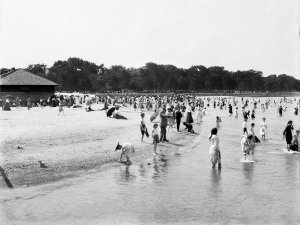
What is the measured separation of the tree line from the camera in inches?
5123

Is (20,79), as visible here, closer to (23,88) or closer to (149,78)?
(23,88)

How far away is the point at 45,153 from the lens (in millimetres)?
16969

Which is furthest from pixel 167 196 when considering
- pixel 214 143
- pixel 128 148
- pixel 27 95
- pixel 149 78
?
pixel 149 78

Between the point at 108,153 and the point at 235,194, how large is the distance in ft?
24.2

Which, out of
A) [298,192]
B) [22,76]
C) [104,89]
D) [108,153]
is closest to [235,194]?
[298,192]

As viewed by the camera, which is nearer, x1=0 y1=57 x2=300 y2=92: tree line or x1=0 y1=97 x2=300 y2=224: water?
x1=0 y1=97 x2=300 y2=224: water

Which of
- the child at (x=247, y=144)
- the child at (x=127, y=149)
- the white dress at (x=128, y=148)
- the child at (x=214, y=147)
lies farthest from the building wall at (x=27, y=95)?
the child at (x=214, y=147)

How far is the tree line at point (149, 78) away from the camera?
130125mm

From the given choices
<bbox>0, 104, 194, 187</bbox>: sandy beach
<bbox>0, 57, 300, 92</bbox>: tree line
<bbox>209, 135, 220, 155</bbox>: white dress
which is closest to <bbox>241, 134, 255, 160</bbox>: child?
<bbox>209, 135, 220, 155</bbox>: white dress

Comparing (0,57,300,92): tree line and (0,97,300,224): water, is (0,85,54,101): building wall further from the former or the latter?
(0,57,300,92): tree line

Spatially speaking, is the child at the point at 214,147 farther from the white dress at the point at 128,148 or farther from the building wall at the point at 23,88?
the building wall at the point at 23,88

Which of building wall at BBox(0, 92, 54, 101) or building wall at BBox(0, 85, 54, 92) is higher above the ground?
building wall at BBox(0, 85, 54, 92)

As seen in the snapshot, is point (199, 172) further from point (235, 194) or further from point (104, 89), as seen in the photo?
point (104, 89)

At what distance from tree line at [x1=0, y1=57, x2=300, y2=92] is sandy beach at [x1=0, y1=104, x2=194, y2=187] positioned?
340ft
